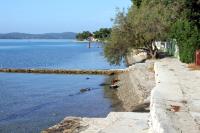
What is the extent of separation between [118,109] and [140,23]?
74.3 ft

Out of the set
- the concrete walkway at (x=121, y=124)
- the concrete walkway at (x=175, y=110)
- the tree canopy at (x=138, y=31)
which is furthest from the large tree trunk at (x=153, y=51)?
the concrete walkway at (x=175, y=110)

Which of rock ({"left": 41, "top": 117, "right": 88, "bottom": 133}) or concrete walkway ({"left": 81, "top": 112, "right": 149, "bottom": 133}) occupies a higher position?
concrete walkway ({"left": 81, "top": 112, "right": 149, "bottom": 133})

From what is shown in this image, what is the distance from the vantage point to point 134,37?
51562mm

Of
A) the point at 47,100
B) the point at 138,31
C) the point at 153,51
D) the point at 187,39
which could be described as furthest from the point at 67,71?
the point at 187,39

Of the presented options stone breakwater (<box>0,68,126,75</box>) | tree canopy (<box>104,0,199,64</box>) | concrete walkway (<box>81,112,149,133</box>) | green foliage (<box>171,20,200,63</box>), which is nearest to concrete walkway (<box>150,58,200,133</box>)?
concrete walkway (<box>81,112,149,133</box>)

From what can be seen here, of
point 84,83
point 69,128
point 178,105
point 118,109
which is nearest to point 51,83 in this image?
point 84,83

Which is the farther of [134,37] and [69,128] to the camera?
[134,37]

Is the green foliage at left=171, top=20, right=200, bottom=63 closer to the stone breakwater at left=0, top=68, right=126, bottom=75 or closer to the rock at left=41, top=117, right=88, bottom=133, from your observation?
the stone breakwater at left=0, top=68, right=126, bottom=75

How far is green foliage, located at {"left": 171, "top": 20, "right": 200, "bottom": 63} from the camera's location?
34906 millimetres

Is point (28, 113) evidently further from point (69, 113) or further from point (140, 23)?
point (140, 23)

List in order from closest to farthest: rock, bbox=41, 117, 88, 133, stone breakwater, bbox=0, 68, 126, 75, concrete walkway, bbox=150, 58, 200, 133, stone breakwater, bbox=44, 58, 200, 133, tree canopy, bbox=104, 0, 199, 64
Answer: concrete walkway, bbox=150, 58, 200, 133 < stone breakwater, bbox=44, 58, 200, 133 < rock, bbox=41, 117, 88, 133 < tree canopy, bbox=104, 0, 199, 64 < stone breakwater, bbox=0, 68, 126, 75

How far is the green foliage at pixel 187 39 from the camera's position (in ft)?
115

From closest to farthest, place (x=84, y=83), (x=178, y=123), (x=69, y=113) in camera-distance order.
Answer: (x=178, y=123)
(x=69, y=113)
(x=84, y=83)

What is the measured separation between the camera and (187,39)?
3616 cm
